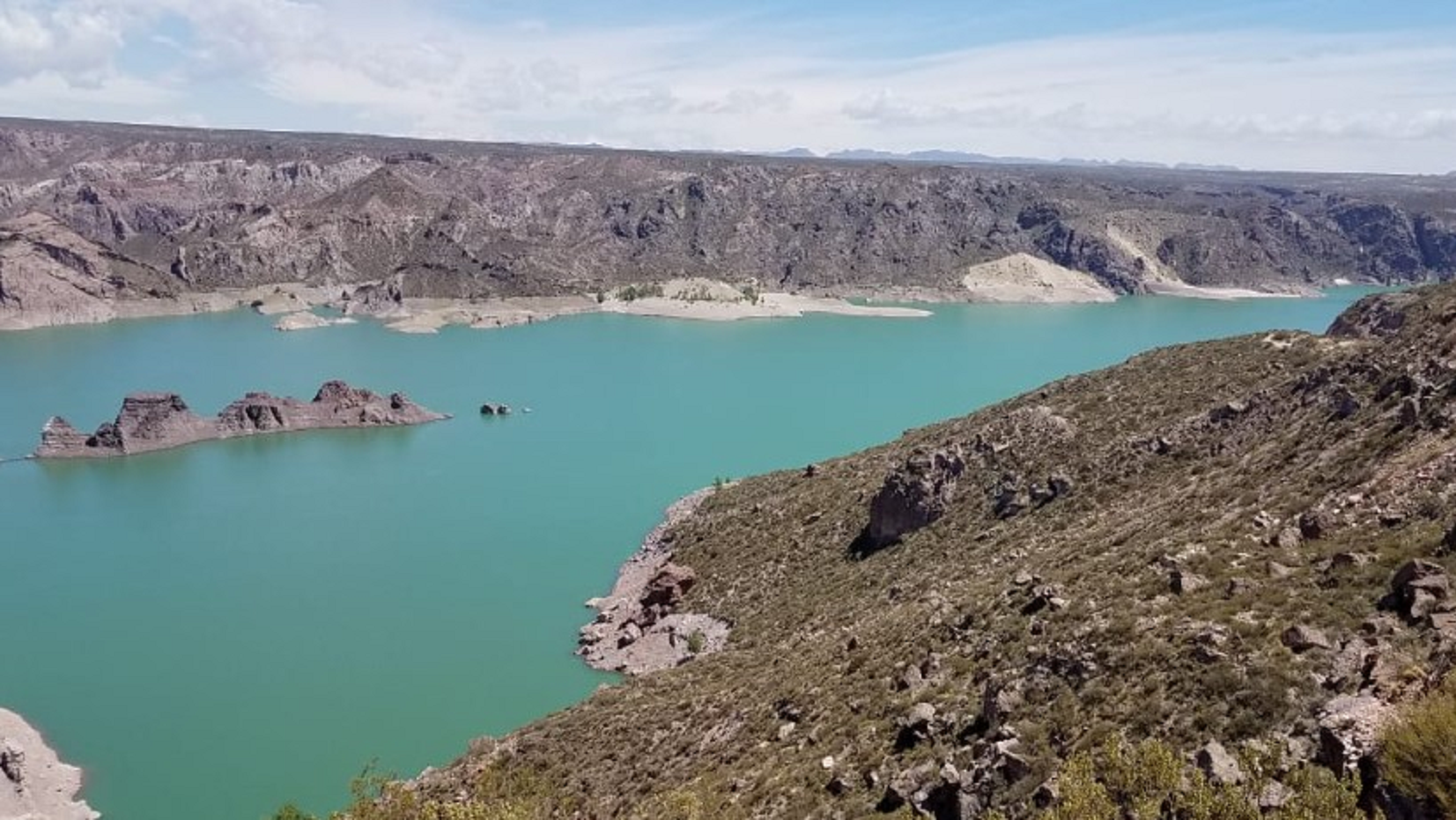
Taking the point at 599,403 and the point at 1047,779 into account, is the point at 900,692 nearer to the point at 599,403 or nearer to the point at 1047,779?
the point at 1047,779

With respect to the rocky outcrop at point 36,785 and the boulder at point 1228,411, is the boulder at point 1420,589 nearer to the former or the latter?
the boulder at point 1228,411

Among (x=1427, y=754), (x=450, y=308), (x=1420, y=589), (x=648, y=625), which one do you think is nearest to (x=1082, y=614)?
(x=1420, y=589)

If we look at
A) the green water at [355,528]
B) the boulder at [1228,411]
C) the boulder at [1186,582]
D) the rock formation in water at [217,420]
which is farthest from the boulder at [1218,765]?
the rock formation in water at [217,420]

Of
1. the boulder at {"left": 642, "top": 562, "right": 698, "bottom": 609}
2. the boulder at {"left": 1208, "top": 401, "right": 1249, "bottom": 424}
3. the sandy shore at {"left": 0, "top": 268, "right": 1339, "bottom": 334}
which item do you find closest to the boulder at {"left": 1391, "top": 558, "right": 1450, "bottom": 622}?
the boulder at {"left": 1208, "top": 401, "right": 1249, "bottom": 424}

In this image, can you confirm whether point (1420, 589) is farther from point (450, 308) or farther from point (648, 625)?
point (450, 308)

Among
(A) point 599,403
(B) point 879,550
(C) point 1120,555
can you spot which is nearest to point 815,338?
(A) point 599,403

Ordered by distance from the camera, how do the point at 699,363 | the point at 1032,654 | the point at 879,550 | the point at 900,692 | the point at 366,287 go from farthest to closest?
the point at 366,287, the point at 699,363, the point at 879,550, the point at 900,692, the point at 1032,654
